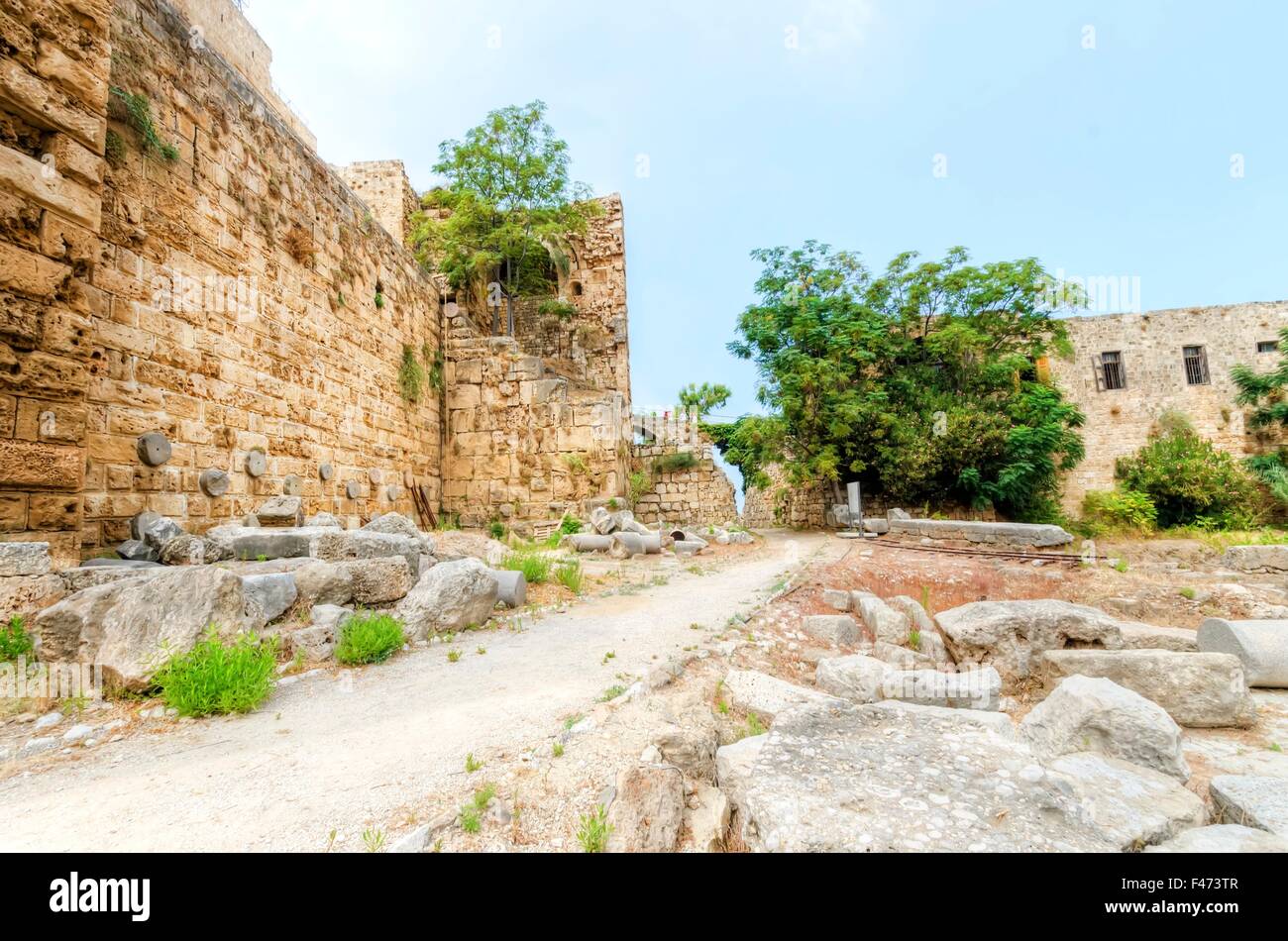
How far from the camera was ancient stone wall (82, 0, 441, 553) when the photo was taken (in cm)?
464

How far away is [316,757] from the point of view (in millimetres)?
2158

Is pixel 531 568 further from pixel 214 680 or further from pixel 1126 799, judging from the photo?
pixel 1126 799

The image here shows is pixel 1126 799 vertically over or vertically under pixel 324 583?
under

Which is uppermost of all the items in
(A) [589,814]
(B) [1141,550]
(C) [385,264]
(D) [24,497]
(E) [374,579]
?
(C) [385,264]

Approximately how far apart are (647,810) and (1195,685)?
3.80 m

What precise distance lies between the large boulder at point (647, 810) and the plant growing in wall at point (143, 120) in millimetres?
6853

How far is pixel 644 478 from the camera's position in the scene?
52.7 feet

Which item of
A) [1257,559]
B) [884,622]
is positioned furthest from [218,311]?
[1257,559]

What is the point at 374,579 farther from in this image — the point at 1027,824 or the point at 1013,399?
the point at 1013,399

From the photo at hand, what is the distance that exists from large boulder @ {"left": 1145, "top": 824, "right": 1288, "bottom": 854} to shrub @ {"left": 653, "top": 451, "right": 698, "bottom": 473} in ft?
47.5

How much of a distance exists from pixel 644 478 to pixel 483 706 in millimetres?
13359

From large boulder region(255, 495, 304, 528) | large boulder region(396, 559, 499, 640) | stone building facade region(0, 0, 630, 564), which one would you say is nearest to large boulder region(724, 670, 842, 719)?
large boulder region(396, 559, 499, 640)

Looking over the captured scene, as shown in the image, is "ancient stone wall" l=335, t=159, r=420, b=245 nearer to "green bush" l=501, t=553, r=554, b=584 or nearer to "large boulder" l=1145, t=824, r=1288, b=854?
"green bush" l=501, t=553, r=554, b=584

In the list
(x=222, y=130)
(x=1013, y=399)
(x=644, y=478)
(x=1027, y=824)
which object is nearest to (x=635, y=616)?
(x=1027, y=824)
